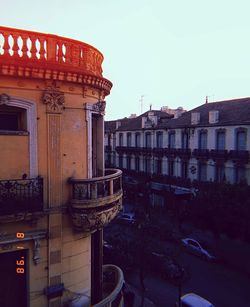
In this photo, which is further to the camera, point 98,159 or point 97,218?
point 98,159

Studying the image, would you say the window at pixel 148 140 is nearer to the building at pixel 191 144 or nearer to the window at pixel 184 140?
the building at pixel 191 144

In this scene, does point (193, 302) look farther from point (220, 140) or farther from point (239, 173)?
point (220, 140)

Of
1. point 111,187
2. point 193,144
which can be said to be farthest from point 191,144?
point 111,187

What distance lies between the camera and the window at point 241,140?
102 feet

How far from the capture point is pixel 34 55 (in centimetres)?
906

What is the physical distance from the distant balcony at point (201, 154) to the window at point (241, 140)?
144 inches

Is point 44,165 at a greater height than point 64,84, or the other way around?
point 64,84

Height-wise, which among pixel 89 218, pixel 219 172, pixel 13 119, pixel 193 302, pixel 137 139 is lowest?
pixel 193 302

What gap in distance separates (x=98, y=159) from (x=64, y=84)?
3285 mm

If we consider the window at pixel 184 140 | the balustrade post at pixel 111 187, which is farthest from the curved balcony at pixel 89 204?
the window at pixel 184 140

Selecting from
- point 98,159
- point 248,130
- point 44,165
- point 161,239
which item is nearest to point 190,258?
point 161,239

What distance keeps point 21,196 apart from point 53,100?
2716 mm

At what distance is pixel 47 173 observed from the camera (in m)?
9.32

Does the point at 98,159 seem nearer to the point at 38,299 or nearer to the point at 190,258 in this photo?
the point at 38,299
